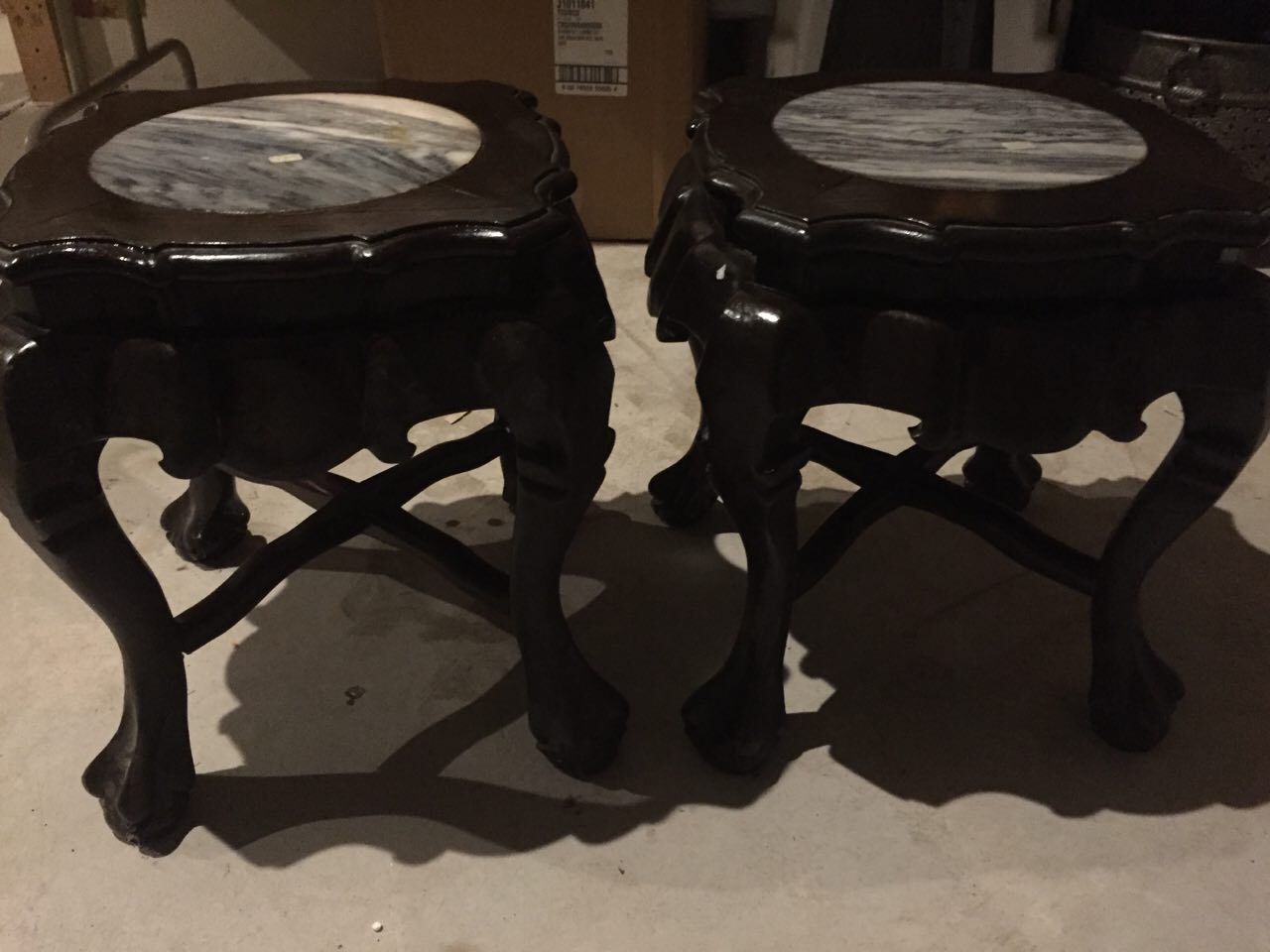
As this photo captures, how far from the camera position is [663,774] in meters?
0.90

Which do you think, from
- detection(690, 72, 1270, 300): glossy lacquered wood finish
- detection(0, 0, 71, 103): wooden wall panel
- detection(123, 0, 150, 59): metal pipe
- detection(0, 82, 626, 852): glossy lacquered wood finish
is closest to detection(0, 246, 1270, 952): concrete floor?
detection(0, 82, 626, 852): glossy lacquered wood finish

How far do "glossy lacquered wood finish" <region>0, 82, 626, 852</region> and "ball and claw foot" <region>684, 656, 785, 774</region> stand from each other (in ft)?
0.60

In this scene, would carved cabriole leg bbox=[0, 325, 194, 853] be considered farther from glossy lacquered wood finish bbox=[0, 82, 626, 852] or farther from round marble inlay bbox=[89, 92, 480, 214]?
round marble inlay bbox=[89, 92, 480, 214]

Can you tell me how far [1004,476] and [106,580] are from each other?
0.91 meters

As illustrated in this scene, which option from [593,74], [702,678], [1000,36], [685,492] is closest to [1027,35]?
[1000,36]

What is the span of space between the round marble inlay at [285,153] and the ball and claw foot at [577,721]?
0.41m

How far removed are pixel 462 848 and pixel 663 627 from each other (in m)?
0.30

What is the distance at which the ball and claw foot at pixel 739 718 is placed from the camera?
874 mm

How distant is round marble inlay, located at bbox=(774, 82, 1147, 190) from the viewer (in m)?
0.75

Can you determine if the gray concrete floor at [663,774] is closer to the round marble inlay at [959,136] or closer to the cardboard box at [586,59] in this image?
the round marble inlay at [959,136]

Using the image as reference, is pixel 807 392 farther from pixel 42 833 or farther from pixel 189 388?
pixel 42 833

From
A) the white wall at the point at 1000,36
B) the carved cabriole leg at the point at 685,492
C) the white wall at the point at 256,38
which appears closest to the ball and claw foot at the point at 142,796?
the carved cabriole leg at the point at 685,492

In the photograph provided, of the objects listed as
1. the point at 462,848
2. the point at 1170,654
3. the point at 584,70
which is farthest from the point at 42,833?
the point at 584,70

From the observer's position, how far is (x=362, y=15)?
7.34 ft
